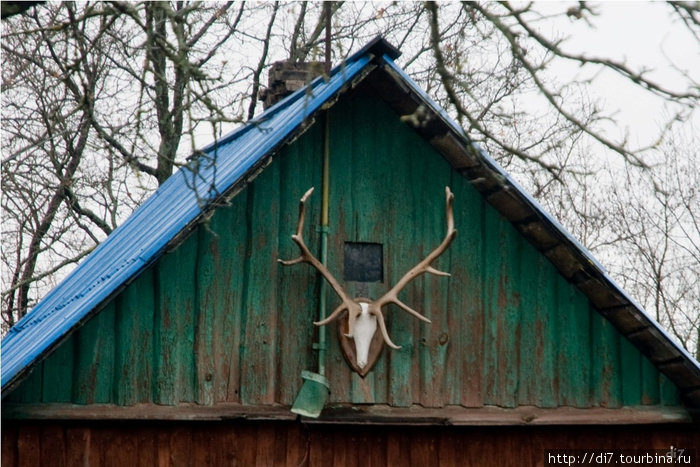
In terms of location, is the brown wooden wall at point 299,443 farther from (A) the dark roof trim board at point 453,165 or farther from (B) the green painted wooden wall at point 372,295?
(A) the dark roof trim board at point 453,165

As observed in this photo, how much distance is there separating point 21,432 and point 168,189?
5.28 meters

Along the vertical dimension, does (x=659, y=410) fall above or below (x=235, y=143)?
below

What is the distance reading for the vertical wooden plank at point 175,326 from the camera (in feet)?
30.2

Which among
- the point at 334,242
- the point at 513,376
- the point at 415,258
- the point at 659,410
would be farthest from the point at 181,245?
the point at 659,410

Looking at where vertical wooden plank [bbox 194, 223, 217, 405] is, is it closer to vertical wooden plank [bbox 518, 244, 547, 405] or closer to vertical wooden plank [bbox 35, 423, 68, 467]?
vertical wooden plank [bbox 35, 423, 68, 467]

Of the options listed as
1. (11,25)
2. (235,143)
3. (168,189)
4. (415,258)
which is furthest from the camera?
(11,25)

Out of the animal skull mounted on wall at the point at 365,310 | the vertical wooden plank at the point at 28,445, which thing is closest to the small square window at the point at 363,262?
the animal skull mounted on wall at the point at 365,310

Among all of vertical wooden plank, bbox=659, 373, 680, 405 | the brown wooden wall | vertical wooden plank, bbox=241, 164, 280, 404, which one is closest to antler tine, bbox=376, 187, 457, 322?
vertical wooden plank, bbox=241, 164, 280, 404

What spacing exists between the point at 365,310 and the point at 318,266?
494mm

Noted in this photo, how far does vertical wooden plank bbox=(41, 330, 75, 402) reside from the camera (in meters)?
8.80

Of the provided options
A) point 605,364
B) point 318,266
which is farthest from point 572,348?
point 318,266

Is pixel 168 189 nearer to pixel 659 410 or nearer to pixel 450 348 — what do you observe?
pixel 450 348

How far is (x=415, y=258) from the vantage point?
10156 mm

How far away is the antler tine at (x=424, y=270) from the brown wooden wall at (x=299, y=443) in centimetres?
99
